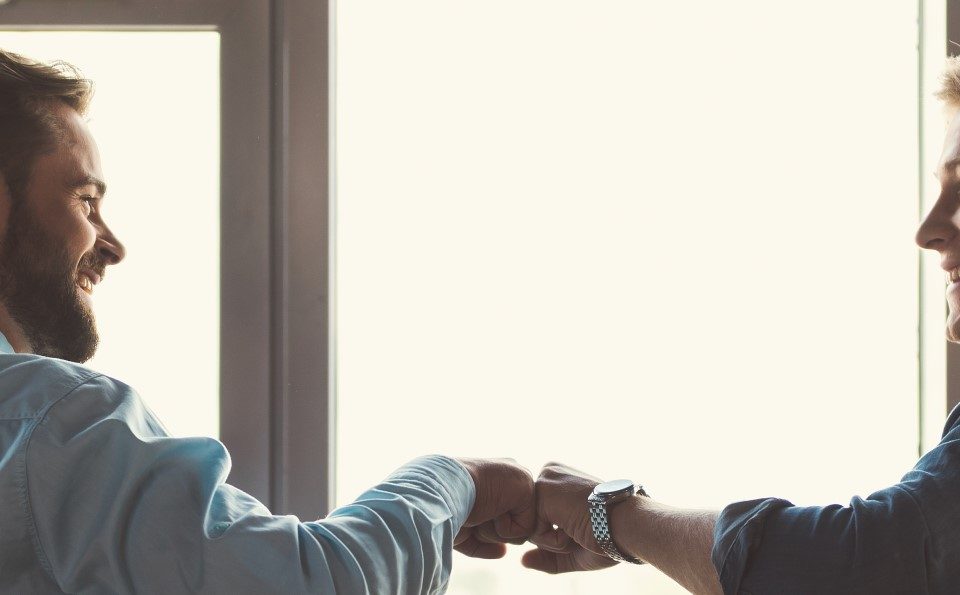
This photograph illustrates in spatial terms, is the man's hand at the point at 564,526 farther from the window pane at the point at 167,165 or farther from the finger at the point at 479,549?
the window pane at the point at 167,165

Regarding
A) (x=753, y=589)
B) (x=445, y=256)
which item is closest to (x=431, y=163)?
(x=445, y=256)

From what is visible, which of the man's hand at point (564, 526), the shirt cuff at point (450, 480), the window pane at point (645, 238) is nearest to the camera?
the shirt cuff at point (450, 480)

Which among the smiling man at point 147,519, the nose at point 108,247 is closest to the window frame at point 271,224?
the nose at point 108,247

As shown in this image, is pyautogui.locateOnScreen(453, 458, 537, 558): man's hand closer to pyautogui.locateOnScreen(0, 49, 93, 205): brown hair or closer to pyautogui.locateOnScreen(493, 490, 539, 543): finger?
pyautogui.locateOnScreen(493, 490, 539, 543): finger

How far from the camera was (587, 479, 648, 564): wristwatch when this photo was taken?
1.16 metres

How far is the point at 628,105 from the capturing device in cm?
136

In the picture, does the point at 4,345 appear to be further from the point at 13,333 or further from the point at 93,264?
the point at 93,264

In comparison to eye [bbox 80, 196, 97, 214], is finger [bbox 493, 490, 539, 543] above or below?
below

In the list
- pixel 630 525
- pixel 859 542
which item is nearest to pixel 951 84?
pixel 859 542

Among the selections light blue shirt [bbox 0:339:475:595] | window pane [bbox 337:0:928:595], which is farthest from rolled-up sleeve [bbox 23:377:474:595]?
window pane [bbox 337:0:928:595]

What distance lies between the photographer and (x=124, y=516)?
695 mm

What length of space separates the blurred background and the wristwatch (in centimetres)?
20

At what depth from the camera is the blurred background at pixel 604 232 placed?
1351mm

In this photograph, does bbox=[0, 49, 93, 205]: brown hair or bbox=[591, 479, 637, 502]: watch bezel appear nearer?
bbox=[0, 49, 93, 205]: brown hair
